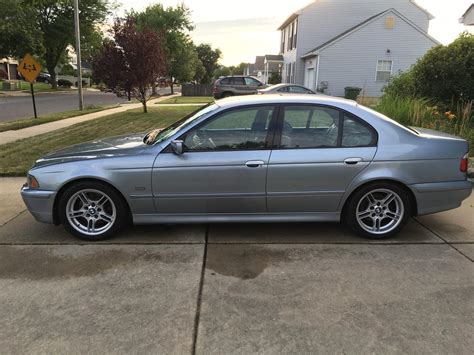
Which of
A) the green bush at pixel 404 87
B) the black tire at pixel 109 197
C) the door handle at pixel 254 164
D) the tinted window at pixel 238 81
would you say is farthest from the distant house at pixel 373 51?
the black tire at pixel 109 197

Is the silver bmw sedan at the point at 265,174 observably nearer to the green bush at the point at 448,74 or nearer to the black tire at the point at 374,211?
the black tire at the point at 374,211

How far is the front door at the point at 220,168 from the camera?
439 centimetres

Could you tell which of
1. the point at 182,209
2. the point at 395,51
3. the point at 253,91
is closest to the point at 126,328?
the point at 182,209

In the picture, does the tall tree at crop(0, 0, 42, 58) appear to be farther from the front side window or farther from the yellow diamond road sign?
the yellow diamond road sign

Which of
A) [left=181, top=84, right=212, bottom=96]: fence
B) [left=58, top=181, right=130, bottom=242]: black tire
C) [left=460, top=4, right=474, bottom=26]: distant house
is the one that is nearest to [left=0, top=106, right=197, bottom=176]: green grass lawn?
[left=58, top=181, right=130, bottom=242]: black tire

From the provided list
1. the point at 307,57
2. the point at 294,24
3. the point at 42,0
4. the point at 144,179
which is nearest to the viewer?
the point at 144,179

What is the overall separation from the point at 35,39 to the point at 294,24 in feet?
91.2

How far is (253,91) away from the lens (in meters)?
26.0

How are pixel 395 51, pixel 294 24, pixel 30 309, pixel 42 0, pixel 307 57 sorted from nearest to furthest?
pixel 30 309
pixel 42 0
pixel 395 51
pixel 307 57
pixel 294 24

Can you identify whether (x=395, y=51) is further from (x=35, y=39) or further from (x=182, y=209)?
(x=35, y=39)

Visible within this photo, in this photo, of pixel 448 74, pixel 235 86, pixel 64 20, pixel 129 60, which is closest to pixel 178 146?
pixel 448 74

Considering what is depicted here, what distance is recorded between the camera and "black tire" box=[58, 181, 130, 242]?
4449 mm

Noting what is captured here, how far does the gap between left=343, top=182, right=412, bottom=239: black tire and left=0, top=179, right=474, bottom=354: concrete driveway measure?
0.36 feet

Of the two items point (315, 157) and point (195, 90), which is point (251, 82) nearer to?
point (315, 157)
